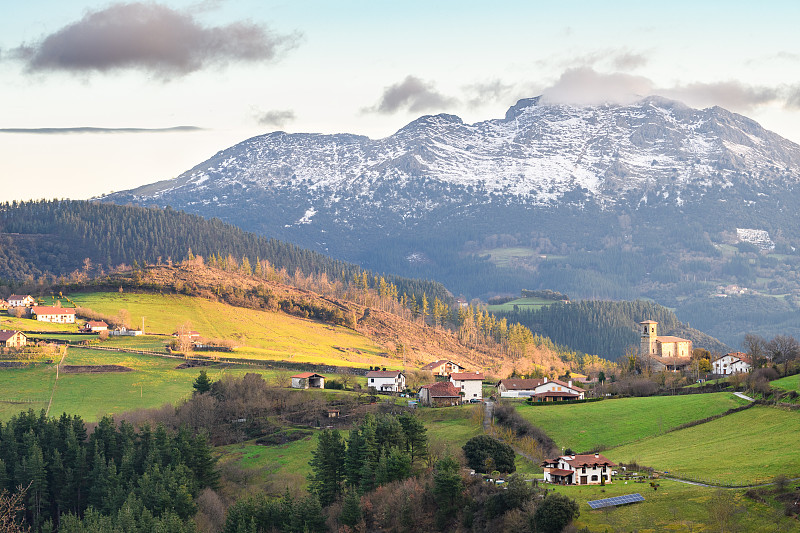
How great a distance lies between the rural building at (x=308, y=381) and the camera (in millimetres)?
133750

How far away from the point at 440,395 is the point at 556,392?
1583 cm

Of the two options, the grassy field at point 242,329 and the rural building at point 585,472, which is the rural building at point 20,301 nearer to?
the grassy field at point 242,329

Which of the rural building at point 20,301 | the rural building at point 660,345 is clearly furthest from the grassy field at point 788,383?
the rural building at point 20,301

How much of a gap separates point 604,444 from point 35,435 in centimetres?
6527

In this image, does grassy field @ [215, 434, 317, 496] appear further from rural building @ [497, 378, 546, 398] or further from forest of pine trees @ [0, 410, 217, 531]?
rural building @ [497, 378, 546, 398]

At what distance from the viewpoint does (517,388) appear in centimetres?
12975

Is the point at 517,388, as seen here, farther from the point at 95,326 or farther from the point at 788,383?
the point at 95,326

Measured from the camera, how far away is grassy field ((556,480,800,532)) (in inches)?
2356

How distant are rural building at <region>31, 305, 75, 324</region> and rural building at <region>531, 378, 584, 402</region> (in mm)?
94327

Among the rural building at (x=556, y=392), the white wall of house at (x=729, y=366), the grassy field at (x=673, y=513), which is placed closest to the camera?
the grassy field at (x=673, y=513)

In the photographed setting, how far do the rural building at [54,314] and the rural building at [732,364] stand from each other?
115 meters

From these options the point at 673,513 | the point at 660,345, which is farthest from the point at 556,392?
the point at 673,513

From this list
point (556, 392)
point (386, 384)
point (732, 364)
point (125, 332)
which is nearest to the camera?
point (556, 392)

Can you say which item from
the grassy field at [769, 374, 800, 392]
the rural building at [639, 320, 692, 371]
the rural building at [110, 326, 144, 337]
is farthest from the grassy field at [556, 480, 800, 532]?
the rural building at [110, 326, 144, 337]
